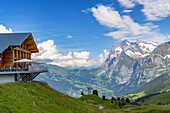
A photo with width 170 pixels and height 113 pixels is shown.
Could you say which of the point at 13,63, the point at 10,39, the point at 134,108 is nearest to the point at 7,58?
the point at 13,63

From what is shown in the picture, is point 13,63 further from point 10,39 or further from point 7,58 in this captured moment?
point 10,39

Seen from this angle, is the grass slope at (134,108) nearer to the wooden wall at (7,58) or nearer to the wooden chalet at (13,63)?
the wooden chalet at (13,63)

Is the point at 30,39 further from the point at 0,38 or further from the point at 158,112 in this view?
the point at 158,112

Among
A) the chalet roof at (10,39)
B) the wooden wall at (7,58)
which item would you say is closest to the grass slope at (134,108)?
the wooden wall at (7,58)

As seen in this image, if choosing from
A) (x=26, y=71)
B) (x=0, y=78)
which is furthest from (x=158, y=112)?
(x=0, y=78)

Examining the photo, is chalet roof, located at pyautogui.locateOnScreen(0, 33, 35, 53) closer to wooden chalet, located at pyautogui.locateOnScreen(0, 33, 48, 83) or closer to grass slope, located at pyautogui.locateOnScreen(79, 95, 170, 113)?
wooden chalet, located at pyautogui.locateOnScreen(0, 33, 48, 83)

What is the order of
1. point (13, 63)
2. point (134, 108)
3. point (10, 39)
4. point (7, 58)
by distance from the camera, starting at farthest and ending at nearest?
point (134, 108)
point (10, 39)
point (7, 58)
point (13, 63)

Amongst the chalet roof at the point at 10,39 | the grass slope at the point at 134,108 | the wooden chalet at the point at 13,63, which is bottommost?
the grass slope at the point at 134,108

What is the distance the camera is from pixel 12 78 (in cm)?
4144

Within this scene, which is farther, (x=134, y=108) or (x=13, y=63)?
(x=134, y=108)

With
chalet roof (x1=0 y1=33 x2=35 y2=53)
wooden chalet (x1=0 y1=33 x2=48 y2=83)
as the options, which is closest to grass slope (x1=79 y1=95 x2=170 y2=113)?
wooden chalet (x1=0 y1=33 x2=48 y2=83)

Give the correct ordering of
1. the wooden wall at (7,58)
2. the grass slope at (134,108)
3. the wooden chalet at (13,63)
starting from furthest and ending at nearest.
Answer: the grass slope at (134,108) < the wooden wall at (7,58) < the wooden chalet at (13,63)

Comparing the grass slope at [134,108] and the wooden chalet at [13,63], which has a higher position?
the wooden chalet at [13,63]

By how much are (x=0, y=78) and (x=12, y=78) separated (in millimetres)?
2931
